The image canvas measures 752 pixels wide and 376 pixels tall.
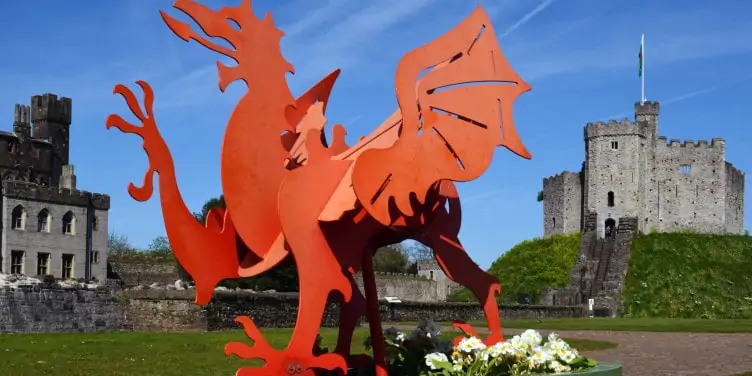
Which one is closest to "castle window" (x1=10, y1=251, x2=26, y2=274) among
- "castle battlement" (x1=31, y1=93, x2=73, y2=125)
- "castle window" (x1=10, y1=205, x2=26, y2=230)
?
"castle window" (x1=10, y1=205, x2=26, y2=230)

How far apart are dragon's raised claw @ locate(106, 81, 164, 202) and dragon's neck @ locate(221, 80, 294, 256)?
61cm

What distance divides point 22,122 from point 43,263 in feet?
32.7

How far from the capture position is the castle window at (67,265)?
46.1 m

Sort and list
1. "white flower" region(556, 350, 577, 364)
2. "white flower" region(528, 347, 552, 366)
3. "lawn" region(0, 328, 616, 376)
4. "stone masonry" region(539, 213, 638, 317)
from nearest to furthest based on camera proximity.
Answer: "white flower" region(528, 347, 552, 366), "white flower" region(556, 350, 577, 364), "lawn" region(0, 328, 616, 376), "stone masonry" region(539, 213, 638, 317)

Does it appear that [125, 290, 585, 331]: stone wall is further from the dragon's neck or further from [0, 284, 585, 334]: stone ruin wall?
the dragon's neck

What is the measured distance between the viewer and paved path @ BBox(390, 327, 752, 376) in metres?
14.3

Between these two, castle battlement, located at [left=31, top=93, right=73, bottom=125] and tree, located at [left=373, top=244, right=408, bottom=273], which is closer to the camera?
castle battlement, located at [left=31, top=93, right=73, bottom=125]

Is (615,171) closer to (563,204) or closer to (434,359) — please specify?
→ (563,204)

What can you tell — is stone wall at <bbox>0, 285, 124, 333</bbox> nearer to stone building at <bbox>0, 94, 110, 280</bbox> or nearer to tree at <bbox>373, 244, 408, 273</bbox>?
stone building at <bbox>0, 94, 110, 280</bbox>

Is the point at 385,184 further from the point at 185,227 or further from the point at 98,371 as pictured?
the point at 98,371

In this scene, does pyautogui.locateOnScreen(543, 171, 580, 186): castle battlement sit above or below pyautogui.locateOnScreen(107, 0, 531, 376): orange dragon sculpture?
above

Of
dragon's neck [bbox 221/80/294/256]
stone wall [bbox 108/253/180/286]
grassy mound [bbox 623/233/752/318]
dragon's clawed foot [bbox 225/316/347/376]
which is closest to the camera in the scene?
dragon's clawed foot [bbox 225/316/347/376]

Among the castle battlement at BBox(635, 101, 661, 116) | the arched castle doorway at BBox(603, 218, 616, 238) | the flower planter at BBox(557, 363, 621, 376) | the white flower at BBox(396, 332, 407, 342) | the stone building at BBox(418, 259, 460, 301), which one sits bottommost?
the stone building at BBox(418, 259, 460, 301)

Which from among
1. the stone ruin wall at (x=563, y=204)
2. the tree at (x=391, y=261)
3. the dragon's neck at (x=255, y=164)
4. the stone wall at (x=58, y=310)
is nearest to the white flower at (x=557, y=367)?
the dragon's neck at (x=255, y=164)
